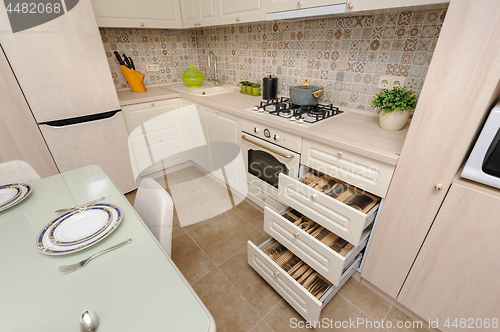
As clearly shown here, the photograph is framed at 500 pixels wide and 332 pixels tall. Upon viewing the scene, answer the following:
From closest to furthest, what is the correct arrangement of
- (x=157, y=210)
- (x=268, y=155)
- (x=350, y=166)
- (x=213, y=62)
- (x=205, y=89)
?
1. (x=157, y=210)
2. (x=350, y=166)
3. (x=268, y=155)
4. (x=205, y=89)
5. (x=213, y=62)

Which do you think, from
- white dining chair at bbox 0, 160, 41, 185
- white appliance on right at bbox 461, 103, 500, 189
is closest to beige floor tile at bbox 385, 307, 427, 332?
white appliance on right at bbox 461, 103, 500, 189

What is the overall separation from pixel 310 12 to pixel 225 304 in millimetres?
1678

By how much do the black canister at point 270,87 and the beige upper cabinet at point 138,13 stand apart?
1.14 meters

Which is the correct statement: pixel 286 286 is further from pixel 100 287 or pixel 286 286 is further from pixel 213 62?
pixel 213 62

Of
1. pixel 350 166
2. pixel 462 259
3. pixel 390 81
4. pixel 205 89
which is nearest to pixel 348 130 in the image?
pixel 350 166

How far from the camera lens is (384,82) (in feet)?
4.86

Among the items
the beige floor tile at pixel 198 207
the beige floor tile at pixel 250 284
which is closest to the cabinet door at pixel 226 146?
the beige floor tile at pixel 198 207

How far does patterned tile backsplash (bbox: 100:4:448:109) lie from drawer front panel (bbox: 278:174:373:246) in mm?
816

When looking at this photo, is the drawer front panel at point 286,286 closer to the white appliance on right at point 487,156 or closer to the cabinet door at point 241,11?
the white appliance on right at point 487,156

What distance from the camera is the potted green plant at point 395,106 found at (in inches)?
47.3

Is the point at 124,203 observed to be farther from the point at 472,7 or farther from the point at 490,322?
the point at 490,322

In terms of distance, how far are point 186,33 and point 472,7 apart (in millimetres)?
2600

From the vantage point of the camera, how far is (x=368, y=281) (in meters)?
1.38

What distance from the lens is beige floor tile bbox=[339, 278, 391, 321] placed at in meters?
1.30
